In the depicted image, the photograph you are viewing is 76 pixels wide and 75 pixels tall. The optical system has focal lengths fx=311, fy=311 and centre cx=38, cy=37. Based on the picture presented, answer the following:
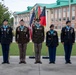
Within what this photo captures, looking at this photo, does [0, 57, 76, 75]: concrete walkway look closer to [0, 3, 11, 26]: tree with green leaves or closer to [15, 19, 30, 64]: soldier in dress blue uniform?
[15, 19, 30, 64]: soldier in dress blue uniform

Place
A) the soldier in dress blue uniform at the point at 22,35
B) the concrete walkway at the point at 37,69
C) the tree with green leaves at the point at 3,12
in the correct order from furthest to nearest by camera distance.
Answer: the tree with green leaves at the point at 3,12, the soldier in dress blue uniform at the point at 22,35, the concrete walkway at the point at 37,69

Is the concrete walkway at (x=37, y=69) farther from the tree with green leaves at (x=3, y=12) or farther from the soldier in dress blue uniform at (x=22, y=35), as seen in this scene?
the tree with green leaves at (x=3, y=12)

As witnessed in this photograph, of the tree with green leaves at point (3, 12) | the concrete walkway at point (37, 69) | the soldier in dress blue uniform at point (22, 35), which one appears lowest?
the concrete walkway at point (37, 69)

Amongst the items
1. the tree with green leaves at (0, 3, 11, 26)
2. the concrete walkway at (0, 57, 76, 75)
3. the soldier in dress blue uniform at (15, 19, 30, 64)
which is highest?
the tree with green leaves at (0, 3, 11, 26)

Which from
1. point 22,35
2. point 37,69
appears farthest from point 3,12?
point 37,69

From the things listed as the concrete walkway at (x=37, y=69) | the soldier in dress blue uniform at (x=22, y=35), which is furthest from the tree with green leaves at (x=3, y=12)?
the concrete walkway at (x=37, y=69)

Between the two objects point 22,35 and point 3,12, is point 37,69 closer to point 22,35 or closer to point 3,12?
point 22,35

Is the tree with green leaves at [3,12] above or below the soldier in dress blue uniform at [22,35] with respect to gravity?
above

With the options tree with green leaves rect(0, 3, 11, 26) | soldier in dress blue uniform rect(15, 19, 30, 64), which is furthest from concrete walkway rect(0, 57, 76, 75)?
tree with green leaves rect(0, 3, 11, 26)

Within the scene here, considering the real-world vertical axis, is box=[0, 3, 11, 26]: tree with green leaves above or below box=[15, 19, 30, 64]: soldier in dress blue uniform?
above

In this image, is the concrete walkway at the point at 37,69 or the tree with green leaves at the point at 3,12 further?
the tree with green leaves at the point at 3,12

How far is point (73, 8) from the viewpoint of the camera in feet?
265

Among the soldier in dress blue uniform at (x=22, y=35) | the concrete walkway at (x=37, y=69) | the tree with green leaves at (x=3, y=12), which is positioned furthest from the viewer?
the tree with green leaves at (x=3, y=12)

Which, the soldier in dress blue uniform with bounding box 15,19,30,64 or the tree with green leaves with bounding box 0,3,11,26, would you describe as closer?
the soldier in dress blue uniform with bounding box 15,19,30,64
